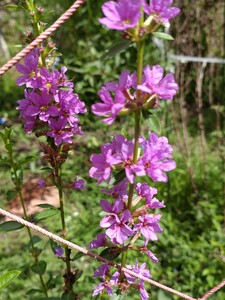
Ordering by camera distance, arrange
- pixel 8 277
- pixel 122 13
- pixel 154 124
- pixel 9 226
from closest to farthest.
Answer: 1. pixel 122 13
2. pixel 154 124
3. pixel 8 277
4. pixel 9 226

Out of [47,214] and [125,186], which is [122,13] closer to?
[125,186]

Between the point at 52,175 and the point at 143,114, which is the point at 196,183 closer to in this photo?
the point at 52,175

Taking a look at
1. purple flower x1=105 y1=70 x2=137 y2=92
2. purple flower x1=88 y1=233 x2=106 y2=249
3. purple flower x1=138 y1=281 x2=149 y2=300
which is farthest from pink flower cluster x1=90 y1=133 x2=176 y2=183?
purple flower x1=138 y1=281 x2=149 y2=300

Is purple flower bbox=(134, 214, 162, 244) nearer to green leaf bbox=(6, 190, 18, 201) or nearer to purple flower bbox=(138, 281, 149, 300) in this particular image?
Result: purple flower bbox=(138, 281, 149, 300)

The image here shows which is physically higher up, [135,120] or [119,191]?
[135,120]

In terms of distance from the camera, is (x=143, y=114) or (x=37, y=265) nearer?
(x=143, y=114)

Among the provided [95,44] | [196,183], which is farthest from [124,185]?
[95,44]

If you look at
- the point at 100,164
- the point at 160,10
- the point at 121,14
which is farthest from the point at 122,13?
the point at 100,164
